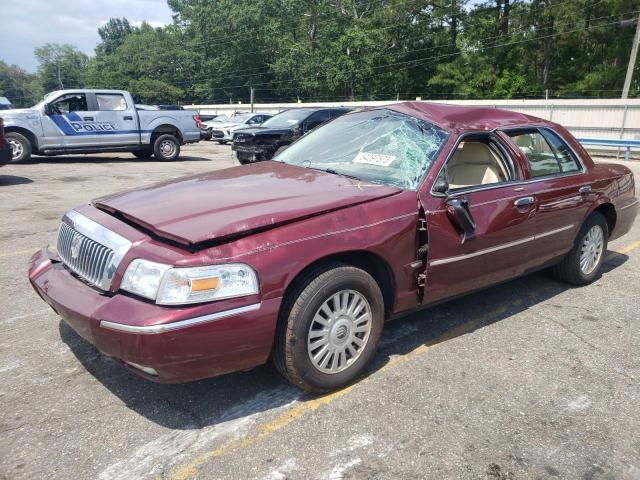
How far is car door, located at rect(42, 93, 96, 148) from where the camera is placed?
1303 cm

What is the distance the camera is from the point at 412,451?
101 inches

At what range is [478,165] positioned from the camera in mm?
4242

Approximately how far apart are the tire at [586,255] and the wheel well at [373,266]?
7.63ft

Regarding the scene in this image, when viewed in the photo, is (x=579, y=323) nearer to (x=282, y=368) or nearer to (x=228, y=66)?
(x=282, y=368)

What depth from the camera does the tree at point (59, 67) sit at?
4641 inches

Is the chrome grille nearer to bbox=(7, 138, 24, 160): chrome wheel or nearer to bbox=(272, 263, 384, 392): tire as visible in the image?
bbox=(272, 263, 384, 392): tire

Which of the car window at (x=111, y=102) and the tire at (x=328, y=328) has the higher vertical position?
the car window at (x=111, y=102)

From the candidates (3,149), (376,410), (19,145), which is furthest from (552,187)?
(19,145)

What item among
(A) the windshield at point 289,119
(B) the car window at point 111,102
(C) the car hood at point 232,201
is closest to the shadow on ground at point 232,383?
(C) the car hood at point 232,201

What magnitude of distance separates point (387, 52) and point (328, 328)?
1984 inches

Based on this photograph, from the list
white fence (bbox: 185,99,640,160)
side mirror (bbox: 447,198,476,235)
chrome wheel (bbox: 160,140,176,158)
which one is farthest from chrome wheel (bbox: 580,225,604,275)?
white fence (bbox: 185,99,640,160)

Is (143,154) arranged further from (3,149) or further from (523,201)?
(523,201)

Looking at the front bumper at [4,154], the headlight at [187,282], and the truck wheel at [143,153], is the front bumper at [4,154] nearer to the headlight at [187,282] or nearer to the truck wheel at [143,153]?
the truck wheel at [143,153]

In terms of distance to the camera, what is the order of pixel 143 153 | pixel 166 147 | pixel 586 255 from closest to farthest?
pixel 586 255 < pixel 166 147 < pixel 143 153
